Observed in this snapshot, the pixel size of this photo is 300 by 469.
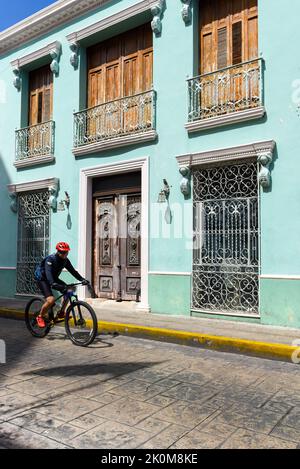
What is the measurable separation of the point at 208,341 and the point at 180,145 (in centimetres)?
443

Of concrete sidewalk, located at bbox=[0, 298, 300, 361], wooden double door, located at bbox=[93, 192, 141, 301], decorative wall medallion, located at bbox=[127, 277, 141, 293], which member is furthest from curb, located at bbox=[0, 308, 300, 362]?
wooden double door, located at bbox=[93, 192, 141, 301]

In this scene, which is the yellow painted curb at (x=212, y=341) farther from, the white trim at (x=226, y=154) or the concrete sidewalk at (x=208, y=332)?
the white trim at (x=226, y=154)

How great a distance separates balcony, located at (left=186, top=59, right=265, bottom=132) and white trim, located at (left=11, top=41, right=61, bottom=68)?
4.83m

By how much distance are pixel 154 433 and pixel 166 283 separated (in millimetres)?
5631

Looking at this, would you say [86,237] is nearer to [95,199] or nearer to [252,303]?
[95,199]

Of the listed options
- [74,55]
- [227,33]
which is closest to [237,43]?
[227,33]

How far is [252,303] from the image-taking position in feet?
25.9

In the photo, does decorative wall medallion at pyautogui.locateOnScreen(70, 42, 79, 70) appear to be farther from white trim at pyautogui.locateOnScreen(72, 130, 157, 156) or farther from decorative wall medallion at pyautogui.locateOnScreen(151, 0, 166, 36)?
decorative wall medallion at pyautogui.locateOnScreen(151, 0, 166, 36)

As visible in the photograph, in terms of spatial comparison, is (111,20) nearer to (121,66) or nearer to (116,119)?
(121,66)

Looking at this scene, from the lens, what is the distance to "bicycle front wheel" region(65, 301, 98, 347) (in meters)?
6.49

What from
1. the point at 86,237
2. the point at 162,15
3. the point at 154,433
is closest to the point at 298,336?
the point at 154,433

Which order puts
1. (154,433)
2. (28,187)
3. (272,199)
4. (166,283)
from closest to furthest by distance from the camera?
(154,433) < (272,199) < (166,283) < (28,187)

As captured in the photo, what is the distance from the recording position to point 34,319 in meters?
7.36

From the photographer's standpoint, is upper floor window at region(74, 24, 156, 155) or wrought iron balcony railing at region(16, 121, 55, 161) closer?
upper floor window at region(74, 24, 156, 155)
